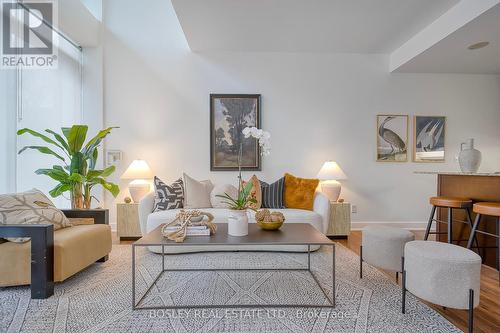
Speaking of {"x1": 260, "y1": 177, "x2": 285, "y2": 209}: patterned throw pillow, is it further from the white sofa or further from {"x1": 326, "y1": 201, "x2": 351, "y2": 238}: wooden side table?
{"x1": 326, "y1": 201, "x2": 351, "y2": 238}: wooden side table

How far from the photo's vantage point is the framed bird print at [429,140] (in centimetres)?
463

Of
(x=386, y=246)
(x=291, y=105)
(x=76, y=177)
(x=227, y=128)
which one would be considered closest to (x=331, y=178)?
(x=291, y=105)

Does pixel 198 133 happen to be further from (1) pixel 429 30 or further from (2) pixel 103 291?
(1) pixel 429 30

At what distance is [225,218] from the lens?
11.1 feet

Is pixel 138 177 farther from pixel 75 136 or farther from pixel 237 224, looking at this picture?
pixel 237 224

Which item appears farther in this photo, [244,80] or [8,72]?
[244,80]

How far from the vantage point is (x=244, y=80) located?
14.8 feet

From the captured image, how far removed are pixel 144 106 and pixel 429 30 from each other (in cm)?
410

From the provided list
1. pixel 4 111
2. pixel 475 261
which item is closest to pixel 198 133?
pixel 4 111

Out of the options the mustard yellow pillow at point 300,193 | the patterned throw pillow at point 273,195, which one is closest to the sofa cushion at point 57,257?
the patterned throw pillow at point 273,195

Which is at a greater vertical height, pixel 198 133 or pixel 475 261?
pixel 198 133

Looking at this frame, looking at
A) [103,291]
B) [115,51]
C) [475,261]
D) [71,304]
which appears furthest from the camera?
[115,51]

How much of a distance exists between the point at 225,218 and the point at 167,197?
852 millimetres

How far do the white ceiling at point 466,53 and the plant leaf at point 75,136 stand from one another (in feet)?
14.3
